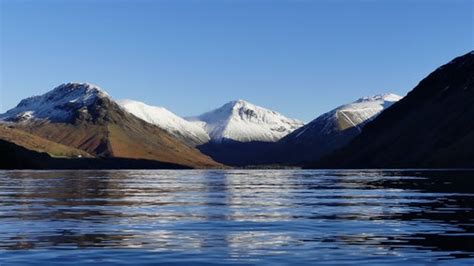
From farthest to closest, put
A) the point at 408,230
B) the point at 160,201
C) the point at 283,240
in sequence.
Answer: the point at 160,201 < the point at 408,230 < the point at 283,240

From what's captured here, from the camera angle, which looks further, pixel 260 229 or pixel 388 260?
pixel 260 229

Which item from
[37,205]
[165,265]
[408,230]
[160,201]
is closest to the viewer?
[165,265]

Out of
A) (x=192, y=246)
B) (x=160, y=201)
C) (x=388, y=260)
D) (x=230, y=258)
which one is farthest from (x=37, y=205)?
(x=388, y=260)

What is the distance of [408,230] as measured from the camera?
1500 inches

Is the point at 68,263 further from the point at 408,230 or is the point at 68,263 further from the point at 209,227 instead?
the point at 408,230

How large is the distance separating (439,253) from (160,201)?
38102 millimetres

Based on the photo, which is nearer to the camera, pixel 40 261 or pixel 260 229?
pixel 40 261

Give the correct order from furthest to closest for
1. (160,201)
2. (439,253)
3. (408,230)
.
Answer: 1. (160,201)
2. (408,230)
3. (439,253)

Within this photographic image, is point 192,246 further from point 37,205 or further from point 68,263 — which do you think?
point 37,205

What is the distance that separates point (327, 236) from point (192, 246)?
7512 millimetres

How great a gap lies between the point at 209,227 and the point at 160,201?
82.6 feet

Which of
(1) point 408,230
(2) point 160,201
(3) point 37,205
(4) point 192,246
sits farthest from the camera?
(2) point 160,201

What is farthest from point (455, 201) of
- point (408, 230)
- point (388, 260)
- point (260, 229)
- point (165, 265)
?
point (165, 265)

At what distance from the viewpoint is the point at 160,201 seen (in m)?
63.9
